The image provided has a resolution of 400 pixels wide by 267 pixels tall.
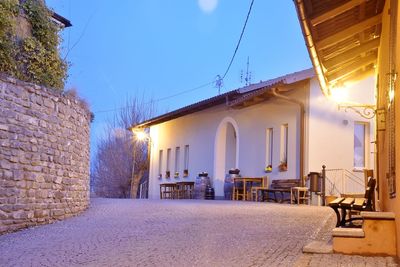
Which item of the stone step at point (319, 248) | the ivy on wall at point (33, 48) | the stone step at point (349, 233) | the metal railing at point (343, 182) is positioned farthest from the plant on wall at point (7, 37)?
the metal railing at point (343, 182)

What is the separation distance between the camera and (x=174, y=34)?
90.4m

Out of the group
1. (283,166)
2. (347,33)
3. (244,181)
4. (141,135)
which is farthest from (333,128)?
(141,135)

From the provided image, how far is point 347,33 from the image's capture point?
27.5ft

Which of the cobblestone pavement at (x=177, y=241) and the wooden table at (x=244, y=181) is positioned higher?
the wooden table at (x=244, y=181)

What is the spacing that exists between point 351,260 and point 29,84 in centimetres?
595

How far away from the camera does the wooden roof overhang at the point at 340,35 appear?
23.8ft

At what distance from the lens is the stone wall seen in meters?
8.59

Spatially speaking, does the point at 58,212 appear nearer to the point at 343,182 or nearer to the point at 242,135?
the point at 343,182

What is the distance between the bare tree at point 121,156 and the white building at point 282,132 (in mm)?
7723

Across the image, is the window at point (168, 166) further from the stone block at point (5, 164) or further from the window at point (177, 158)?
the stone block at point (5, 164)

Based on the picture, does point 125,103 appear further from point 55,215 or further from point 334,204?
point 334,204

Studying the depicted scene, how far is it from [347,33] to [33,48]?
5.84m

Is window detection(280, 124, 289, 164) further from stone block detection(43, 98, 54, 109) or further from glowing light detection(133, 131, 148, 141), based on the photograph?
glowing light detection(133, 131, 148, 141)

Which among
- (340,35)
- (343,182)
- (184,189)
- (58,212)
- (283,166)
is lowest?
(58,212)
